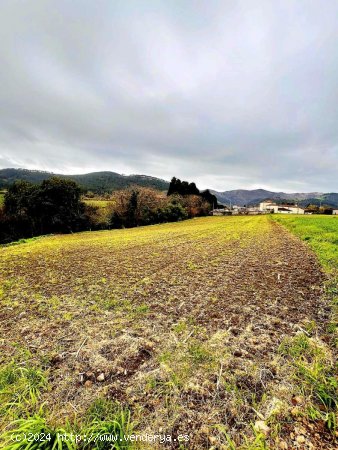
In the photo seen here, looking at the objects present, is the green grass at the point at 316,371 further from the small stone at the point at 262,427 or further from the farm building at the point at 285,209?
the farm building at the point at 285,209

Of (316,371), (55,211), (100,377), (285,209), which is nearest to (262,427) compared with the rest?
(316,371)

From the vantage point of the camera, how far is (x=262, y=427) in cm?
221

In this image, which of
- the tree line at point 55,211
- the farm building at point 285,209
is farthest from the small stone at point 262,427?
the farm building at point 285,209

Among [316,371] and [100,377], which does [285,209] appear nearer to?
[316,371]

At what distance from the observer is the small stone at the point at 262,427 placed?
2.17 meters

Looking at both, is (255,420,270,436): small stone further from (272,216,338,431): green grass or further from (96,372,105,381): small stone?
(96,372,105,381): small stone

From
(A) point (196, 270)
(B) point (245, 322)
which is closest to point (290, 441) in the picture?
(B) point (245, 322)

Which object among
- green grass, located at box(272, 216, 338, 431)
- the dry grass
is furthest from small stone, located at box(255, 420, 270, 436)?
green grass, located at box(272, 216, 338, 431)

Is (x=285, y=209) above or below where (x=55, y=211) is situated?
below

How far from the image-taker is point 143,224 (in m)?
40.6

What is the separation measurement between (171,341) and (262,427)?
1768 mm

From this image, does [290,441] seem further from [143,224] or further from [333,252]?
[143,224]

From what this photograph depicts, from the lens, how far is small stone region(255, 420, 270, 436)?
2.17 metres

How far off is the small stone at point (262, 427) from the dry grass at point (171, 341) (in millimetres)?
40
